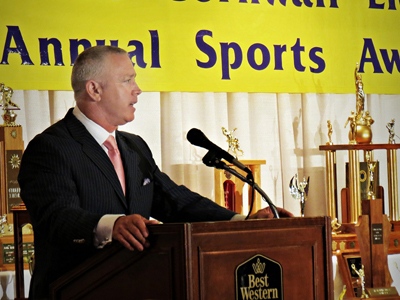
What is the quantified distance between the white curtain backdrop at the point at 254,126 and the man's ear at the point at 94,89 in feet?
4.75

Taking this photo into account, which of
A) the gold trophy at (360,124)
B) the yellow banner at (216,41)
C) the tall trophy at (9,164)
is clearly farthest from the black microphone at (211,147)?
the gold trophy at (360,124)

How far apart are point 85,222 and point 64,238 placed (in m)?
0.08

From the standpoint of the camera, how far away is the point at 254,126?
3920mm

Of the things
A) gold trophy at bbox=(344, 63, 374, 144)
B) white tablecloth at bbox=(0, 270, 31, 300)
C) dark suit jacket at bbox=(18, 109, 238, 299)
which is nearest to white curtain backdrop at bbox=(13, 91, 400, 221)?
gold trophy at bbox=(344, 63, 374, 144)

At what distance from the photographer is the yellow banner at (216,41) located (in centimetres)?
325

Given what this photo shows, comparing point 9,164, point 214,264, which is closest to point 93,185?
point 214,264

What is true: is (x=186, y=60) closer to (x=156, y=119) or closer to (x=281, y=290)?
(x=156, y=119)

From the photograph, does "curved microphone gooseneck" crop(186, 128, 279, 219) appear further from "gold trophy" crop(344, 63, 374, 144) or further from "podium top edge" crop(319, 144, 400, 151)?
"gold trophy" crop(344, 63, 374, 144)

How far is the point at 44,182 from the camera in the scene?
1.78 metres

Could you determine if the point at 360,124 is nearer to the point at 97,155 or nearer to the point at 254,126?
the point at 254,126

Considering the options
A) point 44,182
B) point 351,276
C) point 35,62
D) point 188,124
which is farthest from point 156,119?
point 44,182

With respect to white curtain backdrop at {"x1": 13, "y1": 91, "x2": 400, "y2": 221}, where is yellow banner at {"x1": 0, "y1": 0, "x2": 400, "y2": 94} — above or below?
above

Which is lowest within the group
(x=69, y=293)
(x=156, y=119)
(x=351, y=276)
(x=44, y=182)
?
(x=351, y=276)

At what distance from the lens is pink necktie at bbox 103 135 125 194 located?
2.06 metres
